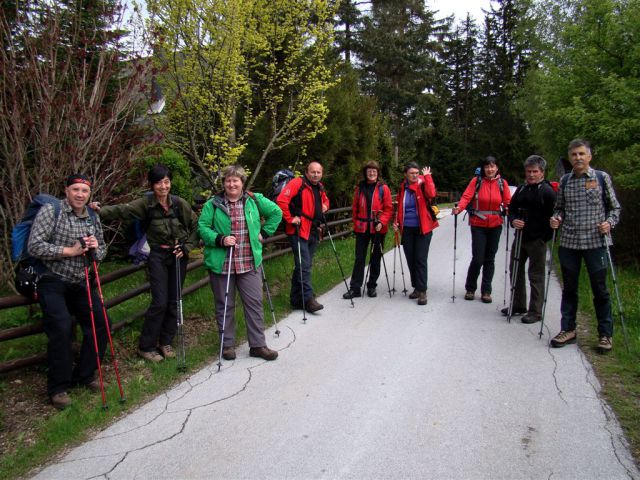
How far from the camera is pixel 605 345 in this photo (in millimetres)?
4961

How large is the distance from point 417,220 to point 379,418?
3.92 metres

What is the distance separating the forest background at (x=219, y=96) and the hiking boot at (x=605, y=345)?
509 centimetres

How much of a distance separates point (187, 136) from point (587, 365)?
8295mm

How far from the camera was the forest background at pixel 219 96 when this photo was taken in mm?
5273

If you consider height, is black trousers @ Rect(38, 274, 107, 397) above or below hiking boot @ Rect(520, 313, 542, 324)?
above

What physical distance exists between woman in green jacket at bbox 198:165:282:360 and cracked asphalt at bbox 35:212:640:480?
25 cm

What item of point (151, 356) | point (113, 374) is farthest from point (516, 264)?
point (113, 374)

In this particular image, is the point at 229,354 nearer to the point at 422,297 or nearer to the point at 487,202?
the point at 422,297

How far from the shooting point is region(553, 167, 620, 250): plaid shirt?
5031 millimetres

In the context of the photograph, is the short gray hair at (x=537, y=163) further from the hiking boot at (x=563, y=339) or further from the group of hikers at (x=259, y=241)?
the hiking boot at (x=563, y=339)

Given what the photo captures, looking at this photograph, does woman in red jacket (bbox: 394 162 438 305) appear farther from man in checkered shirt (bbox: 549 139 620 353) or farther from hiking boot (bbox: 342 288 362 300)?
man in checkered shirt (bbox: 549 139 620 353)

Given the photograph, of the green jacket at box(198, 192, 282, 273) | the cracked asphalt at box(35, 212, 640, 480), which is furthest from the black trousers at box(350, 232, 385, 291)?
the green jacket at box(198, 192, 282, 273)

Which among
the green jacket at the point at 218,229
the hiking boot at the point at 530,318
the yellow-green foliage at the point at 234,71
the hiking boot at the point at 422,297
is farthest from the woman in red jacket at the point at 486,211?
the yellow-green foliage at the point at 234,71

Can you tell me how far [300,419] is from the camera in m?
3.74
